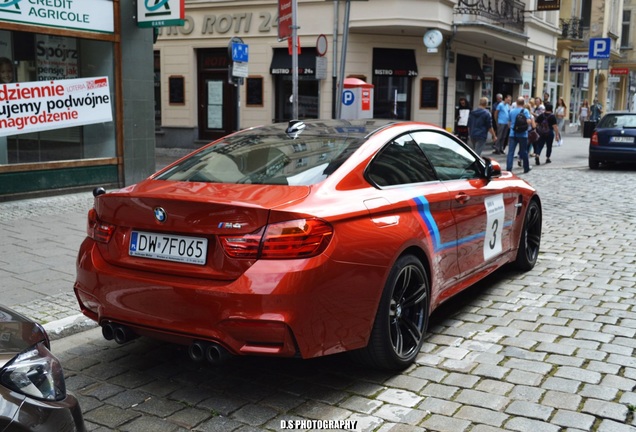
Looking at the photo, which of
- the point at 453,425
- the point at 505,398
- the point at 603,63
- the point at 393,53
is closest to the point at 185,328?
the point at 453,425

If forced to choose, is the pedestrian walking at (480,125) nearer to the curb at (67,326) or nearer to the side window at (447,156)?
A: the side window at (447,156)

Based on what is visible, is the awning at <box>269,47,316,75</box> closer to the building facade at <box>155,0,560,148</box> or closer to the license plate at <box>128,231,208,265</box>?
the building facade at <box>155,0,560,148</box>

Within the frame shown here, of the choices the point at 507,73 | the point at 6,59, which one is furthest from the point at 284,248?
the point at 507,73

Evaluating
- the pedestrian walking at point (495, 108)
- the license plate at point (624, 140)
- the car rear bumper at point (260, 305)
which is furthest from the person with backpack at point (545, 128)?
the car rear bumper at point (260, 305)

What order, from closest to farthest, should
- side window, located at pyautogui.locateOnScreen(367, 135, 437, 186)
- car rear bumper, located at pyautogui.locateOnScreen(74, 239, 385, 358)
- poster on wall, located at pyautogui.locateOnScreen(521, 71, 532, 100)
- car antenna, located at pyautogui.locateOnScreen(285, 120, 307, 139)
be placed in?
car rear bumper, located at pyautogui.locateOnScreen(74, 239, 385, 358), side window, located at pyautogui.locateOnScreen(367, 135, 437, 186), car antenna, located at pyautogui.locateOnScreen(285, 120, 307, 139), poster on wall, located at pyautogui.locateOnScreen(521, 71, 532, 100)

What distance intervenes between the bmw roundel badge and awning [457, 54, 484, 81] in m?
21.9

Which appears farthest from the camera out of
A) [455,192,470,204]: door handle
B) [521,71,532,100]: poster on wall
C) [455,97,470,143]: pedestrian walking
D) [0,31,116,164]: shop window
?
[521,71,532,100]: poster on wall

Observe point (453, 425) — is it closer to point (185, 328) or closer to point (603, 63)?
point (185, 328)

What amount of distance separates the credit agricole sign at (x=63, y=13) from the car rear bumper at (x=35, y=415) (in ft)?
30.2

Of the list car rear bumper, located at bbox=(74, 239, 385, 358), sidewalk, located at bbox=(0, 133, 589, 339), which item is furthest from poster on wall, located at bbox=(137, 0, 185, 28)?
car rear bumper, located at bbox=(74, 239, 385, 358)

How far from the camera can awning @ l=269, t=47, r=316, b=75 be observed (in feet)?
74.5

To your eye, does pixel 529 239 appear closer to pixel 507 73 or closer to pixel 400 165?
pixel 400 165

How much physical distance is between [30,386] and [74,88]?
391 inches

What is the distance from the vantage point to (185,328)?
3580 millimetres
